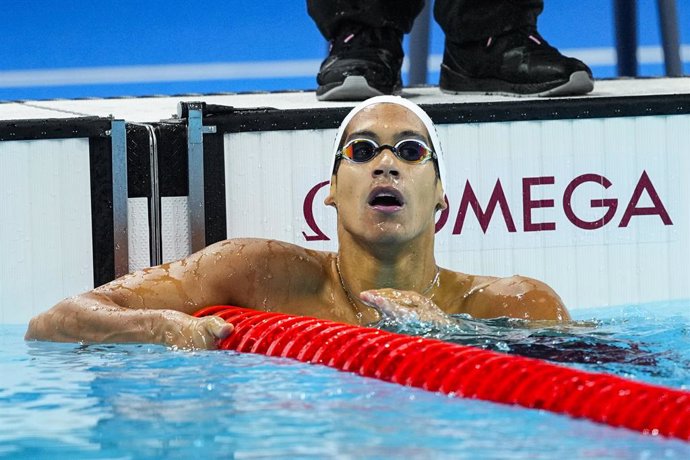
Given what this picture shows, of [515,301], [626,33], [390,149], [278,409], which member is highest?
[626,33]

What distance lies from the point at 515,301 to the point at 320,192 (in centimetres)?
100

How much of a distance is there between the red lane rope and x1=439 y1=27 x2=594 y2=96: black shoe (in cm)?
158

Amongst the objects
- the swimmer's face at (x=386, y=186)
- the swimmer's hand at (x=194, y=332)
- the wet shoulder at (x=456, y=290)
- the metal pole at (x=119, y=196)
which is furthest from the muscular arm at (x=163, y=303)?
the metal pole at (x=119, y=196)

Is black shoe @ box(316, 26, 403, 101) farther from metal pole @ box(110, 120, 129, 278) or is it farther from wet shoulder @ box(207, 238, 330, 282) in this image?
wet shoulder @ box(207, 238, 330, 282)

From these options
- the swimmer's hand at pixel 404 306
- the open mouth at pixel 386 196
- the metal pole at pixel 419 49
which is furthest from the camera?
the metal pole at pixel 419 49

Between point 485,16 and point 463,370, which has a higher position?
point 485,16

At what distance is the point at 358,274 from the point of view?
9.30 feet

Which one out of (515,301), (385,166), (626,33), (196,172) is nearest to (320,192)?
(196,172)

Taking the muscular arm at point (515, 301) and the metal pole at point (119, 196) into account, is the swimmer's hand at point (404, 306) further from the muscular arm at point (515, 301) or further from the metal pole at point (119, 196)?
the metal pole at point (119, 196)

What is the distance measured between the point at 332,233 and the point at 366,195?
91cm

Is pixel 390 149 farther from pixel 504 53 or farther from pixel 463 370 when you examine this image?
pixel 504 53

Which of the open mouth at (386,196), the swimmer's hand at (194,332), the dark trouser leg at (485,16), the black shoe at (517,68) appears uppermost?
the dark trouser leg at (485,16)

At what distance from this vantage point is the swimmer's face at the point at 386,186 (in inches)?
106

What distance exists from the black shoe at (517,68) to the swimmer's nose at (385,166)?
1246mm
